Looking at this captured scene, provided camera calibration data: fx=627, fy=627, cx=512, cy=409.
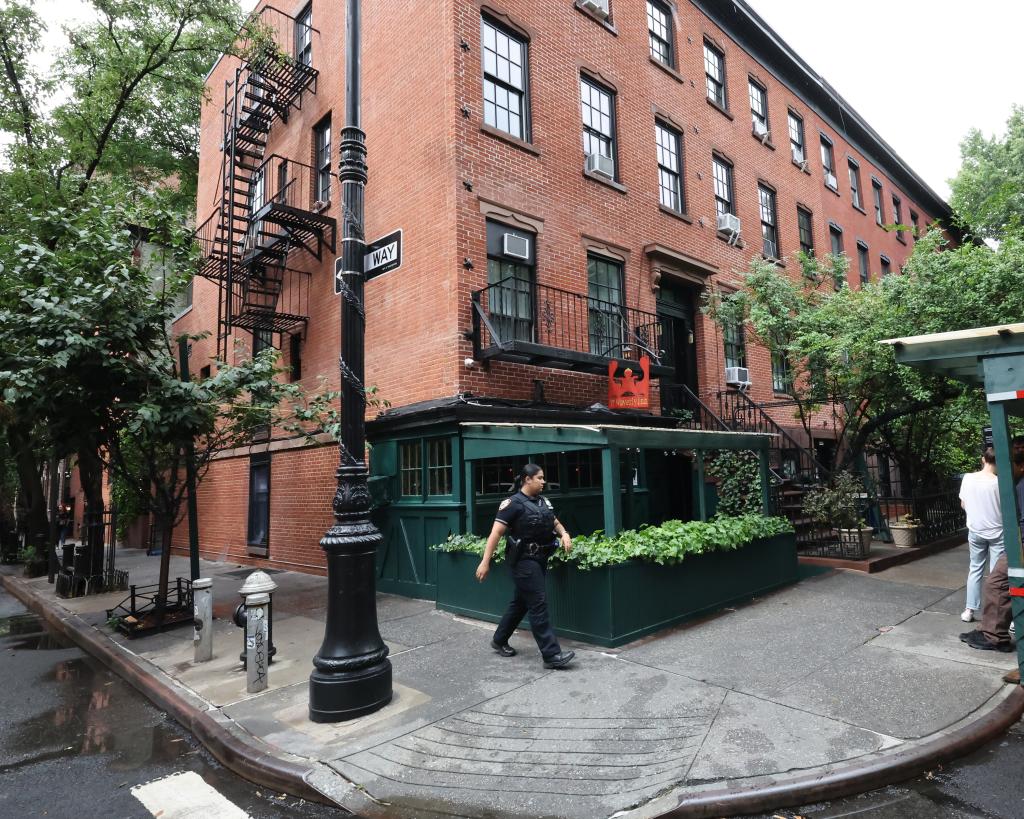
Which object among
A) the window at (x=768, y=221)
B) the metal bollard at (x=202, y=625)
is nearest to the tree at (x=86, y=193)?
the metal bollard at (x=202, y=625)

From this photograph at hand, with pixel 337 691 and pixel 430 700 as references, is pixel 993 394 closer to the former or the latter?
pixel 430 700

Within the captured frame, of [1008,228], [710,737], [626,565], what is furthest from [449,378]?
[1008,228]

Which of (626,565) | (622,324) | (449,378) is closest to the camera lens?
(626,565)

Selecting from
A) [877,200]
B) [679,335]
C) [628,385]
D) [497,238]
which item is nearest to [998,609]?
[628,385]

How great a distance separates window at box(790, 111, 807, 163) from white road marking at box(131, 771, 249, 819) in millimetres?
19924

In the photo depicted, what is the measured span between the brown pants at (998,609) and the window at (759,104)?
14116 mm

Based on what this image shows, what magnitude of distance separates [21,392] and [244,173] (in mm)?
10770

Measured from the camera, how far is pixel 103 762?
4430 mm

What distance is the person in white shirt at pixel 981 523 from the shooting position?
618 centimetres

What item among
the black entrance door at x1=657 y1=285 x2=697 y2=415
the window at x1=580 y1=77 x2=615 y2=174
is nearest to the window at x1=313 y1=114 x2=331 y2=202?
the window at x1=580 y1=77 x2=615 y2=174

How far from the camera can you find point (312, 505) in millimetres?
11695

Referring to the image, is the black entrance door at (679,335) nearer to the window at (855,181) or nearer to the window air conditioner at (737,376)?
the window air conditioner at (737,376)

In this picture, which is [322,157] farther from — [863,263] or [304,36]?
[863,263]

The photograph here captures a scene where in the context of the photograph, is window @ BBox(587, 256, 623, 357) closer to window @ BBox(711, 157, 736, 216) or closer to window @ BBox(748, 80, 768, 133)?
window @ BBox(711, 157, 736, 216)
